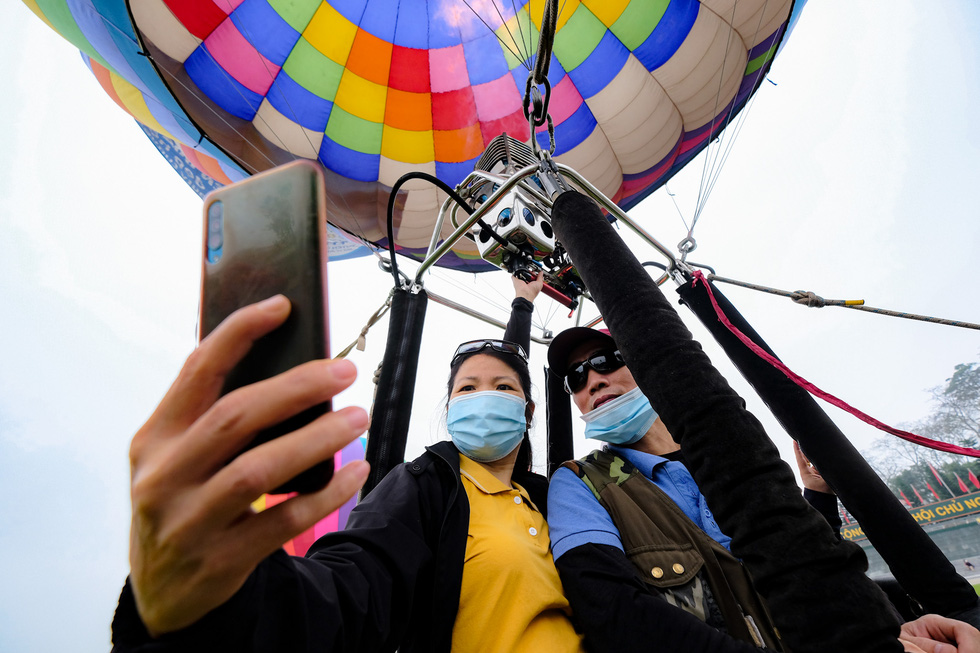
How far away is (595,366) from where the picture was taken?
1952mm

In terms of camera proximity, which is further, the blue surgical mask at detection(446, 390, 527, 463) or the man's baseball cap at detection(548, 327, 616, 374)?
the man's baseball cap at detection(548, 327, 616, 374)

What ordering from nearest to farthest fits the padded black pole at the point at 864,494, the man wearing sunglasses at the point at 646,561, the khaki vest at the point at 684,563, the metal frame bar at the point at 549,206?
the man wearing sunglasses at the point at 646,561, the khaki vest at the point at 684,563, the padded black pole at the point at 864,494, the metal frame bar at the point at 549,206

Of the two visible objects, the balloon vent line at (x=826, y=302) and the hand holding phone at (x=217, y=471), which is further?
the balloon vent line at (x=826, y=302)

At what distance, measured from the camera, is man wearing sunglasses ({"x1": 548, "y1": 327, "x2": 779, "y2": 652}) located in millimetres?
986

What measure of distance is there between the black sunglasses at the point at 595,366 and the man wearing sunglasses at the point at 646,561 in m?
0.36

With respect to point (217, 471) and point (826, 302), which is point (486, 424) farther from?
point (826, 302)

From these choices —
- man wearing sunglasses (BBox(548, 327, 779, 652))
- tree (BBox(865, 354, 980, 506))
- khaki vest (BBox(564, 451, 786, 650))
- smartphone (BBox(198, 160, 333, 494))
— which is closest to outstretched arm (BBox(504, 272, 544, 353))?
man wearing sunglasses (BBox(548, 327, 779, 652))

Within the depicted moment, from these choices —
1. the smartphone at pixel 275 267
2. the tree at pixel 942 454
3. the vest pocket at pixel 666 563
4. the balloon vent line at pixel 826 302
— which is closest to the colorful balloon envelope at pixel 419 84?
the balloon vent line at pixel 826 302

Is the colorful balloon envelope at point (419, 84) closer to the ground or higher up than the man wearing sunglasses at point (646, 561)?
higher up

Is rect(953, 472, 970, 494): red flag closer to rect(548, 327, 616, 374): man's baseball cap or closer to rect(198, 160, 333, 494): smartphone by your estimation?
rect(548, 327, 616, 374): man's baseball cap

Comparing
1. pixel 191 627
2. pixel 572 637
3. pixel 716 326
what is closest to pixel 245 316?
pixel 191 627

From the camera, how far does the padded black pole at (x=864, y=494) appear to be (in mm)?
1393

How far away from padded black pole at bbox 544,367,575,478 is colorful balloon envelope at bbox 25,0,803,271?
2.92 meters

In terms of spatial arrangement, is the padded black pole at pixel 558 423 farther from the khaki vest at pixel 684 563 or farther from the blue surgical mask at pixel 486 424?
the khaki vest at pixel 684 563
